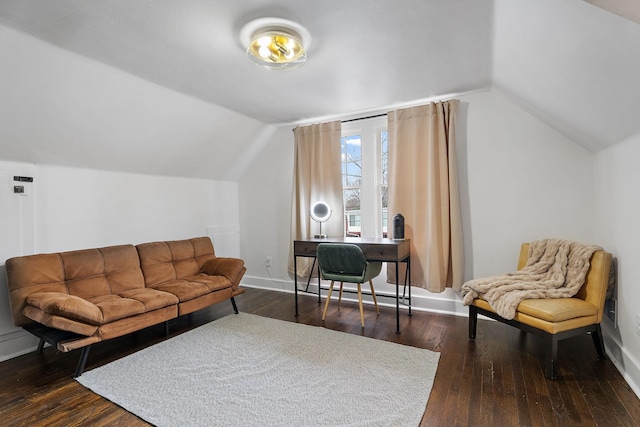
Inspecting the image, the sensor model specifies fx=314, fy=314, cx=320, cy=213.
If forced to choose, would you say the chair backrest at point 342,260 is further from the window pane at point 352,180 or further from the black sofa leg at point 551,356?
the black sofa leg at point 551,356

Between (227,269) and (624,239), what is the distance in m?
3.42

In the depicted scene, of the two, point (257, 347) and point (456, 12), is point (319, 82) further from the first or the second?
point (257, 347)

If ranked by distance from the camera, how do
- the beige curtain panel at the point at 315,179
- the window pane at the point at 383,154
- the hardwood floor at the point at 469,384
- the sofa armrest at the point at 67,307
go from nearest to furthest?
the hardwood floor at the point at 469,384
the sofa armrest at the point at 67,307
the window pane at the point at 383,154
the beige curtain panel at the point at 315,179

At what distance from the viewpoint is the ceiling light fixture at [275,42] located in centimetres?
193

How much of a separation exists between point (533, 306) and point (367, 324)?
148cm

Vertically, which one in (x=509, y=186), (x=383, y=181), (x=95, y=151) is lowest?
(x=509, y=186)

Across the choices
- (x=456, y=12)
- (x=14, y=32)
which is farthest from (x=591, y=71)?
(x=14, y=32)

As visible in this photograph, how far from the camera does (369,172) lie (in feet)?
12.8

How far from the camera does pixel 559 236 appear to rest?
2928 mm

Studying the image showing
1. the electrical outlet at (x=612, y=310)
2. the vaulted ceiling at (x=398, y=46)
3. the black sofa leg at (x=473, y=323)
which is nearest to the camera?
the vaulted ceiling at (x=398, y=46)

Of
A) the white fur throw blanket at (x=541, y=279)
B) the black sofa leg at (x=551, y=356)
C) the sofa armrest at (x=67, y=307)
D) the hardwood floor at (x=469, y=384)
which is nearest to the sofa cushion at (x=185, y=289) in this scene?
the hardwood floor at (x=469, y=384)

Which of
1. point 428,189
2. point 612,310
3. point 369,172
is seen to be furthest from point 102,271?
point 612,310

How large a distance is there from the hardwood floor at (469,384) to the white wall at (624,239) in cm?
14

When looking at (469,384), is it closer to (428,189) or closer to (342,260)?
(342,260)
